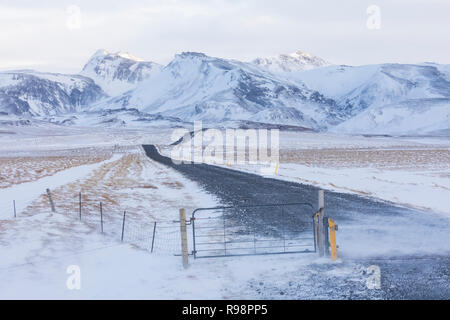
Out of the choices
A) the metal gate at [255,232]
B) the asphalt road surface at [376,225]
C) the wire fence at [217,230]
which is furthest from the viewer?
the wire fence at [217,230]

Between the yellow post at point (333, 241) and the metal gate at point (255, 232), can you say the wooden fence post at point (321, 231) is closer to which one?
the yellow post at point (333, 241)

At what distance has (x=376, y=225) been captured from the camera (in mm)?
16078

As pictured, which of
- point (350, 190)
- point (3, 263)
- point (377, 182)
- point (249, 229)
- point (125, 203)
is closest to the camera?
point (3, 263)

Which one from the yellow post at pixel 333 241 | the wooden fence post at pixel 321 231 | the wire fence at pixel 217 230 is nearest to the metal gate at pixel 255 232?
the wire fence at pixel 217 230

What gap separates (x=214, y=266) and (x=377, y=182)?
20286 mm

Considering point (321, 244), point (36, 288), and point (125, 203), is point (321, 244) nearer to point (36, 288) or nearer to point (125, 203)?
point (36, 288)

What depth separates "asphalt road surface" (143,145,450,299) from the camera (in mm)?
9734

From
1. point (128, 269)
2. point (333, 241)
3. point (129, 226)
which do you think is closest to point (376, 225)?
point (333, 241)

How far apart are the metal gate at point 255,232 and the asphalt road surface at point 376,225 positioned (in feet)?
0.13

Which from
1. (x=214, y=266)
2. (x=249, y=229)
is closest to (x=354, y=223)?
(x=249, y=229)

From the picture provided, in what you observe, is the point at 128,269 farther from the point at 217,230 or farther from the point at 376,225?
the point at 376,225

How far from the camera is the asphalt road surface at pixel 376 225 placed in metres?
9.73

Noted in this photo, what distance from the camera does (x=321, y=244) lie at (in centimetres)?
1216
